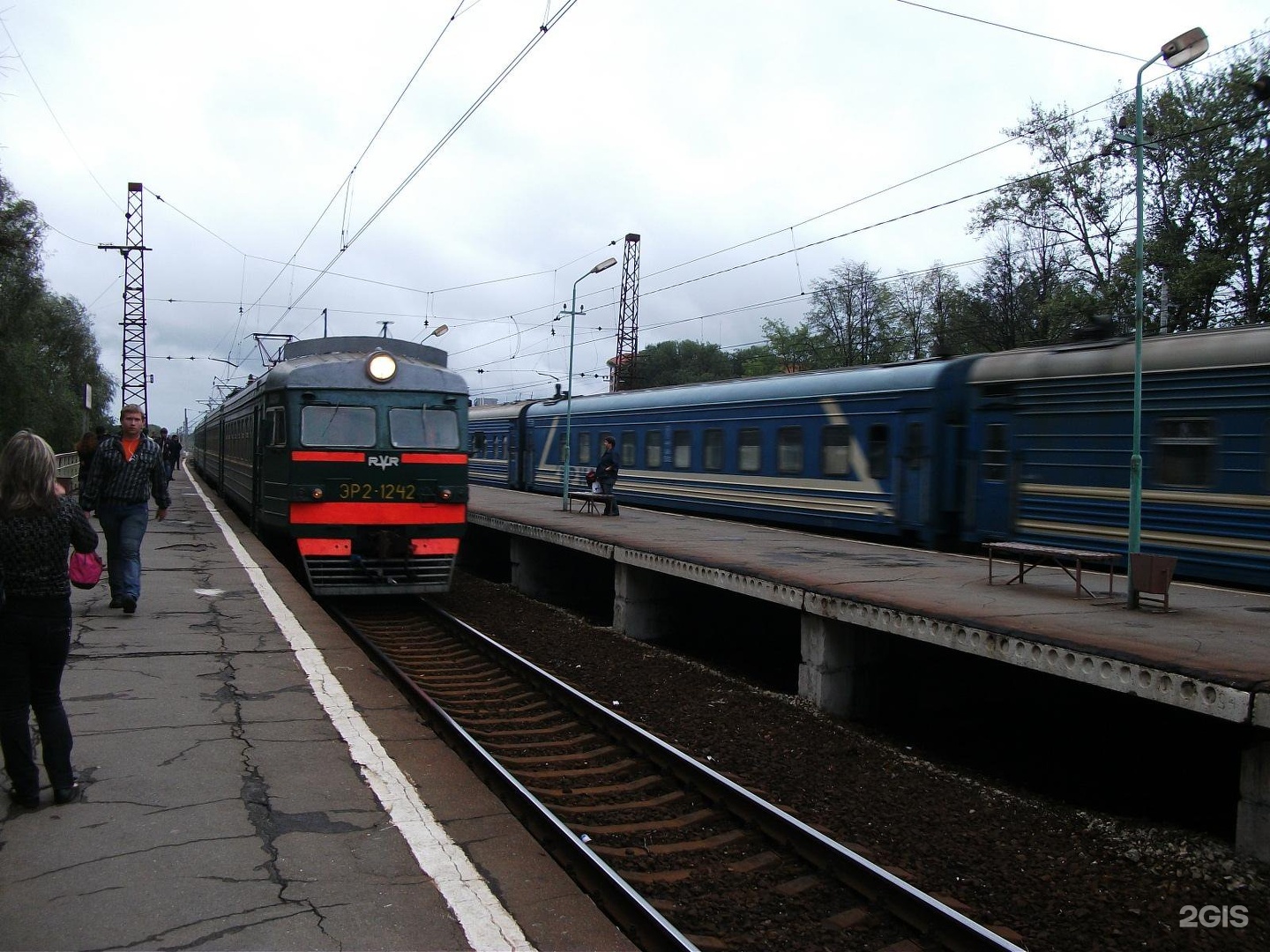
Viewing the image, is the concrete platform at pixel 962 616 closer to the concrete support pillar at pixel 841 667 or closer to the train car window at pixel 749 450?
the concrete support pillar at pixel 841 667

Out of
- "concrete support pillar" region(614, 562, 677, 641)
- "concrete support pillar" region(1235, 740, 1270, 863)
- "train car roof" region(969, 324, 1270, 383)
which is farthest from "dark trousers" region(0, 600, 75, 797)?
"train car roof" region(969, 324, 1270, 383)

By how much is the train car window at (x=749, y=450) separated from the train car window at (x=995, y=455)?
4.69 metres

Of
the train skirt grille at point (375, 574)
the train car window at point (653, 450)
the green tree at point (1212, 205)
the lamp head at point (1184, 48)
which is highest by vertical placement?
the green tree at point (1212, 205)

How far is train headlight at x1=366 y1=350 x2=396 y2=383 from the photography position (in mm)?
11562

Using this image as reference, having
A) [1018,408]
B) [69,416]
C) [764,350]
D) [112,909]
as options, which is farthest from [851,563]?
[764,350]

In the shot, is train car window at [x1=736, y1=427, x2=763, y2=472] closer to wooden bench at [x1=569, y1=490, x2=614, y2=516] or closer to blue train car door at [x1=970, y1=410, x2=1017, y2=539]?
wooden bench at [x1=569, y1=490, x2=614, y2=516]

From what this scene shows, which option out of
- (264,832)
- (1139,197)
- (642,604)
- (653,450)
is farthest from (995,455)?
(264,832)

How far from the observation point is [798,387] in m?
15.9

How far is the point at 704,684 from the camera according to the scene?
958cm

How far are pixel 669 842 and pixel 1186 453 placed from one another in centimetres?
768

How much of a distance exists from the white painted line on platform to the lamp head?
26.3ft

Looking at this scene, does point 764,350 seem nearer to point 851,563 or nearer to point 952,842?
point 851,563

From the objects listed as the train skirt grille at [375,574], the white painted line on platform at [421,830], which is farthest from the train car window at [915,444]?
the white painted line on platform at [421,830]

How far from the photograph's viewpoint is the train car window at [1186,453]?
985cm
